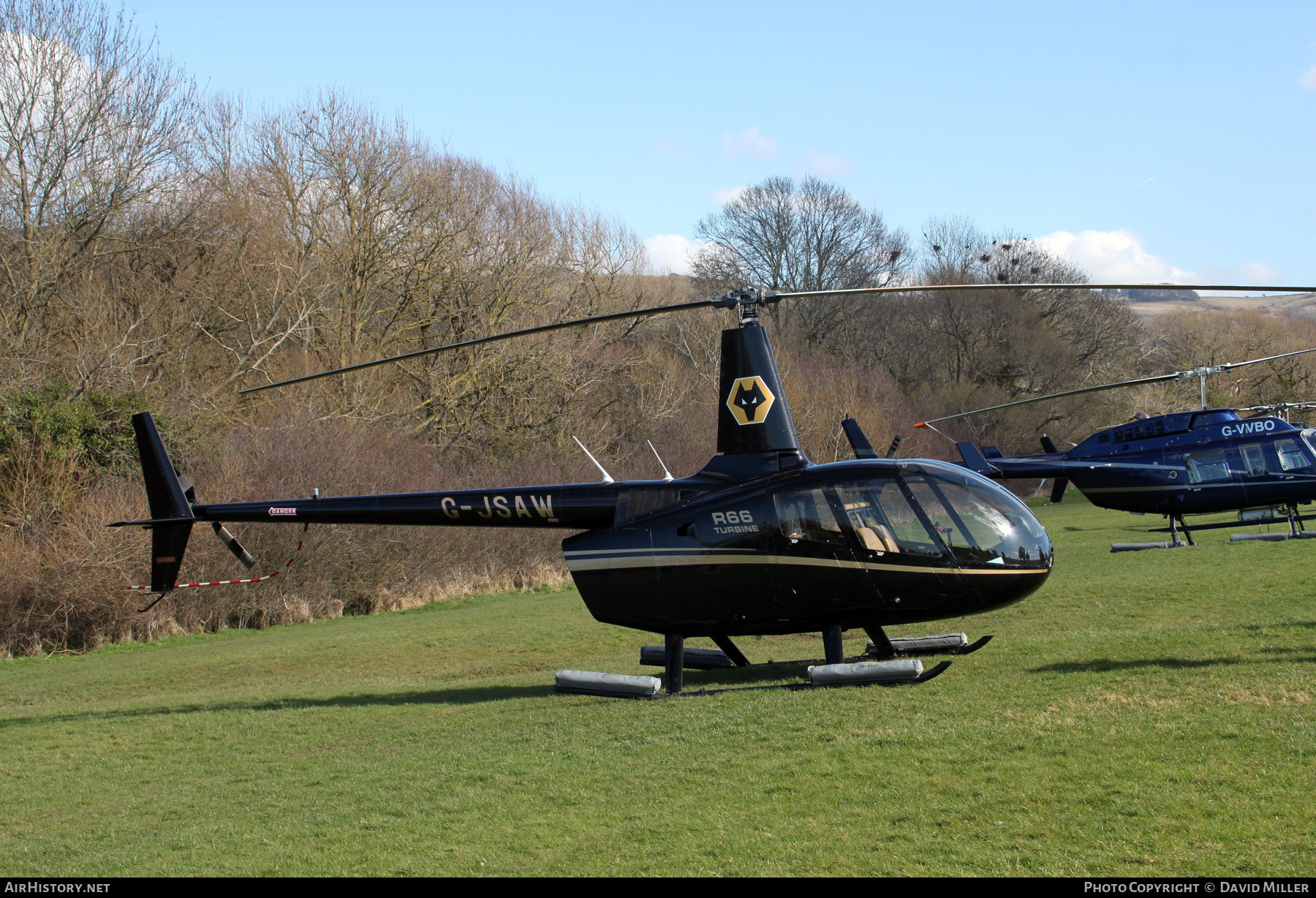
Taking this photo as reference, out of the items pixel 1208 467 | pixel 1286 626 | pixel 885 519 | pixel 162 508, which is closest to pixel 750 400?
pixel 885 519

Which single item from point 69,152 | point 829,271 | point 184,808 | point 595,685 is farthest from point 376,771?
point 829,271

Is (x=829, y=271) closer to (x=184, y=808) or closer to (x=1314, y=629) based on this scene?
(x=1314, y=629)

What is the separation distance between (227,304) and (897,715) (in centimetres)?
2968

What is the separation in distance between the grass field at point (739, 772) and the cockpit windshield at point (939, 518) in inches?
47.1

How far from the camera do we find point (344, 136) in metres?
34.2

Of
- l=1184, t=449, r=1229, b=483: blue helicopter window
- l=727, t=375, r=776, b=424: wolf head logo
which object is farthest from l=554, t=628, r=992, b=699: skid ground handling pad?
l=1184, t=449, r=1229, b=483: blue helicopter window

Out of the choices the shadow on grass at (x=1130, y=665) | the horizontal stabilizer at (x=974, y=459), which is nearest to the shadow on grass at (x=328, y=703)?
the shadow on grass at (x=1130, y=665)

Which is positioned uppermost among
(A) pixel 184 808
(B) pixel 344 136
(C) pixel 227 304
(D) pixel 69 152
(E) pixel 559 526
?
(B) pixel 344 136

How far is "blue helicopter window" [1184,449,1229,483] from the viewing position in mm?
20453

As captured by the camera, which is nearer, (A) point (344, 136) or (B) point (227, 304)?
(B) point (227, 304)

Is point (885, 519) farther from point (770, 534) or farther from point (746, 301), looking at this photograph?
point (746, 301)

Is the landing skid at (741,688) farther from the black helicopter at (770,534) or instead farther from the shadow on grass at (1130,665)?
the shadow on grass at (1130,665)

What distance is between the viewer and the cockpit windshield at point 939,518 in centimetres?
917

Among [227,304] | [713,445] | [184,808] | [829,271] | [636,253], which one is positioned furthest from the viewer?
[829,271]
